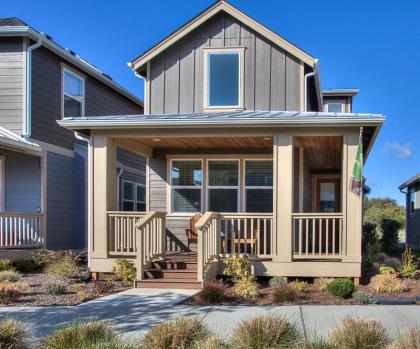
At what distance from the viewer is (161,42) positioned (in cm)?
1312

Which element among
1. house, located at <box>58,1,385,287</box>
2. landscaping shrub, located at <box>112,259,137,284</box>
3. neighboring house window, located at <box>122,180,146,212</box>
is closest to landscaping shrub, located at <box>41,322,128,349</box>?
landscaping shrub, located at <box>112,259,137,284</box>

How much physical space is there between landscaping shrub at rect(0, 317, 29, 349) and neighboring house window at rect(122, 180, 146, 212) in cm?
1213

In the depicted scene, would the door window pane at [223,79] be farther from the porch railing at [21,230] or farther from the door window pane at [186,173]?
the porch railing at [21,230]

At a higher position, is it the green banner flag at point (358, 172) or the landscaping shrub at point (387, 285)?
the green banner flag at point (358, 172)

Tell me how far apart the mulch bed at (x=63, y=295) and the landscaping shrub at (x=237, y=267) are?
209 centimetres

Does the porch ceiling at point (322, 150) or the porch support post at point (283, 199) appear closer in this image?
the porch support post at point (283, 199)

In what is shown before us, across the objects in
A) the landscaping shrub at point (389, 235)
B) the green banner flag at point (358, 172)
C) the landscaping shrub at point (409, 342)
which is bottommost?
the landscaping shrub at point (389, 235)

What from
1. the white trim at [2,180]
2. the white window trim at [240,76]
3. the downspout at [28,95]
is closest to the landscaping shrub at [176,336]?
the white window trim at [240,76]

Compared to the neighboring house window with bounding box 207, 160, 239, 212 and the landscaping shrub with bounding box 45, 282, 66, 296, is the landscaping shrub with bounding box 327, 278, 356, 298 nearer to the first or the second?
the neighboring house window with bounding box 207, 160, 239, 212

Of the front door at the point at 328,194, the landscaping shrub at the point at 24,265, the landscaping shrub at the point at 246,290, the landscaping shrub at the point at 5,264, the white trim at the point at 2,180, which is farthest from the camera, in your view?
the front door at the point at 328,194

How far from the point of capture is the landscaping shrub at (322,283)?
9.55 metres

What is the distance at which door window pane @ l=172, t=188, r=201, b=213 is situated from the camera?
13.1 meters

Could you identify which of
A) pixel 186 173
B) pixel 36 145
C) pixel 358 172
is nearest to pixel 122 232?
pixel 186 173

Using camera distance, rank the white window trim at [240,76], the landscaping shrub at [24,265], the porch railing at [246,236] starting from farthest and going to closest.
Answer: the white window trim at [240,76] → the landscaping shrub at [24,265] → the porch railing at [246,236]
